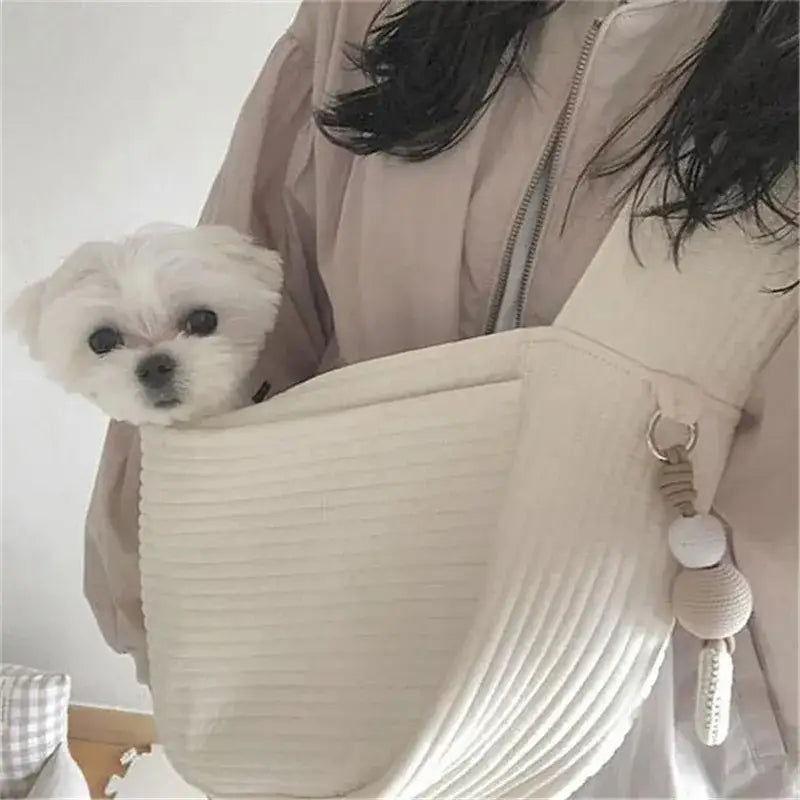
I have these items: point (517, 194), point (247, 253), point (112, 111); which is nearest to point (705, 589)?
point (517, 194)

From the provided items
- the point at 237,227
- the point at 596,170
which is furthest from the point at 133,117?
the point at 596,170

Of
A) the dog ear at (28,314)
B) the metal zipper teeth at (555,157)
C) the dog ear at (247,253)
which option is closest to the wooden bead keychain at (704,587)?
the metal zipper teeth at (555,157)

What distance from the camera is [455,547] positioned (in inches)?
→ 25.1

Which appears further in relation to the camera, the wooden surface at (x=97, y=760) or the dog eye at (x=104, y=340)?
the wooden surface at (x=97, y=760)

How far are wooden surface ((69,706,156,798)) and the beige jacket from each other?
127 cm

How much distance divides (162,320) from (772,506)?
0.44 m

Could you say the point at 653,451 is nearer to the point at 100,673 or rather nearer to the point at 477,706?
the point at 477,706

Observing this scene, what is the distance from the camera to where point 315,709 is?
0.68 metres

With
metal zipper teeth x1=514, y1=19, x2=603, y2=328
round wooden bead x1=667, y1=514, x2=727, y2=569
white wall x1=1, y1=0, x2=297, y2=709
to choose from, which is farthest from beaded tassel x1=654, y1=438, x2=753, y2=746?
white wall x1=1, y1=0, x2=297, y2=709

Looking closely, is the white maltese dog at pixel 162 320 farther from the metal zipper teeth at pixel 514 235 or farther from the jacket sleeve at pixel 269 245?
the metal zipper teeth at pixel 514 235

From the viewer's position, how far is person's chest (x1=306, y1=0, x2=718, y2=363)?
2.03 feet

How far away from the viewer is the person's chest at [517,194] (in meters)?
0.62

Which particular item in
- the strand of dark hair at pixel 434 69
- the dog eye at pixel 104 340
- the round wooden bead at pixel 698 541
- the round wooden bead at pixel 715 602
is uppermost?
the strand of dark hair at pixel 434 69

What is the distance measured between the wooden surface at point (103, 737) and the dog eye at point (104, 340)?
48.0 inches
